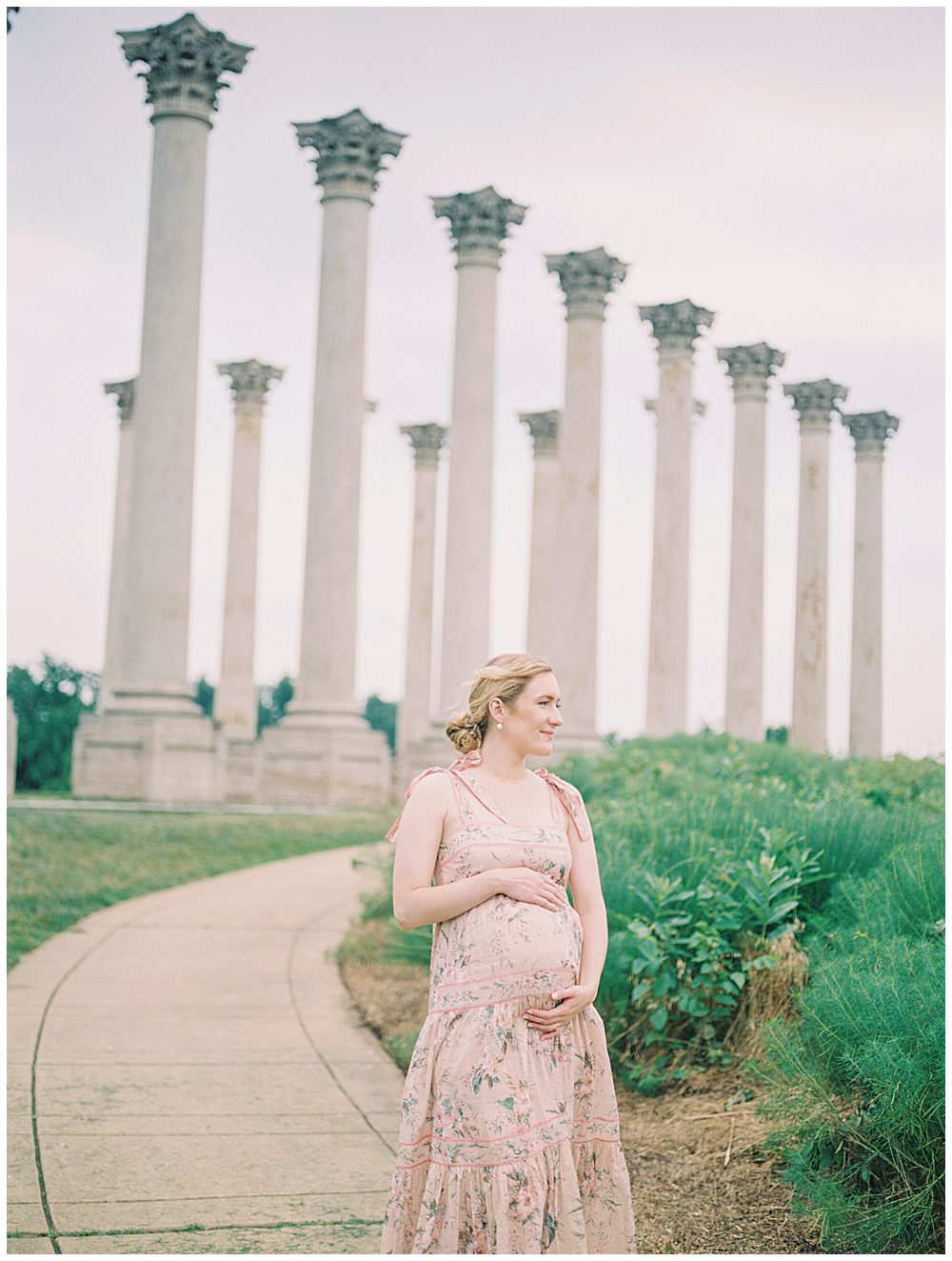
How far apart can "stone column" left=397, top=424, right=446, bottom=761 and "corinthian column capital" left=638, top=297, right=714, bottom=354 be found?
25888 mm

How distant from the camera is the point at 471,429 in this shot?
207 ft

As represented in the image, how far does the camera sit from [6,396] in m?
10.3

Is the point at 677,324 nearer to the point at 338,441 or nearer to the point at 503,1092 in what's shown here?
the point at 338,441

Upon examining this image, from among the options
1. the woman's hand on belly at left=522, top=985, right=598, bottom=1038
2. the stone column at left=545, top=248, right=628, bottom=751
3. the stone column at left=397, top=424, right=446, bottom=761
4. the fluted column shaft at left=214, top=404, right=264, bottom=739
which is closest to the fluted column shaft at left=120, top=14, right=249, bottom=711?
the stone column at left=545, top=248, right=628, bottom=751

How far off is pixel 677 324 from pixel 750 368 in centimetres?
609

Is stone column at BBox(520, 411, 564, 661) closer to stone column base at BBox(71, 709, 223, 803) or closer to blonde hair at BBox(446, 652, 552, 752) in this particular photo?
stone column base at BBox(71, 709, 223, 803)

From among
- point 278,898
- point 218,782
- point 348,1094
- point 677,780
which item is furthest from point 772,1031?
point 218,782

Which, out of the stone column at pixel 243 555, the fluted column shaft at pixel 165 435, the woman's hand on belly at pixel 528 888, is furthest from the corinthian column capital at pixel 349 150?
the woman's hand on belly at pixel 528 888

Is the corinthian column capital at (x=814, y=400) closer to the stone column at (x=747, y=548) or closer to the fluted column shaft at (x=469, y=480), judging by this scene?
the stone column at (x=747, y=548)

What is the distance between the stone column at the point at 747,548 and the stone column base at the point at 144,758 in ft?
106

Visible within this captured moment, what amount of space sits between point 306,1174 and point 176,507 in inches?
1669

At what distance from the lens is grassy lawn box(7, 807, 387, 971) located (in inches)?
Answer: 1141

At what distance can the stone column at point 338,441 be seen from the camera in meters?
58.9

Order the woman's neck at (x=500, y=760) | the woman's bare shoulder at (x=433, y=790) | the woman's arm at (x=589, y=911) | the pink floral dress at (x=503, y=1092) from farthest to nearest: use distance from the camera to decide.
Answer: the woman's neck at (x=500, y=760) → the woman's arm at (x=589, y=911) → the woman's bare shoulder at (x=433, y=790) → the pink floral dress at (x=503, y=1092)
